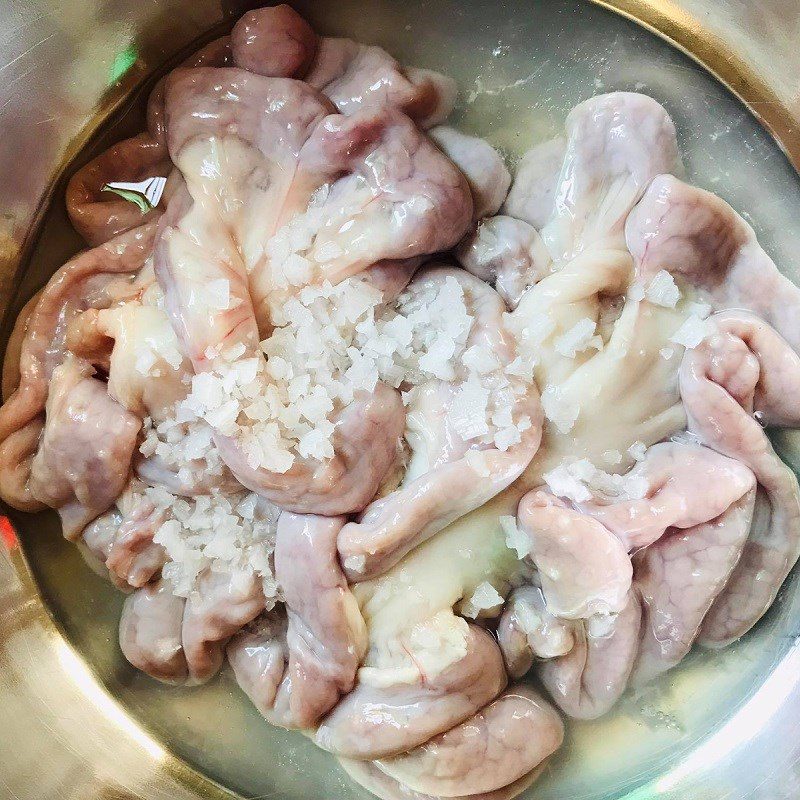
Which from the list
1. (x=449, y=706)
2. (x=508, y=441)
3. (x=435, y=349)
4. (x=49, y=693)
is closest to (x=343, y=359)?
(x=435, y=349)

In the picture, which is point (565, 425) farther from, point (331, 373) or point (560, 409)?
point (331, 373)

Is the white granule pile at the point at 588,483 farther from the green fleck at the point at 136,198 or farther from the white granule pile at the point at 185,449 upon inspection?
the green fleck at the point at 136,198

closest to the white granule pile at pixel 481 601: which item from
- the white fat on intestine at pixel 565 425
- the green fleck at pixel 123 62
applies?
the white fat on intestine at pixel 565 425

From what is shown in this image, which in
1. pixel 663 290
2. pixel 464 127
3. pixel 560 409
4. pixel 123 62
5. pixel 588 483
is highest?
pixel 123 62

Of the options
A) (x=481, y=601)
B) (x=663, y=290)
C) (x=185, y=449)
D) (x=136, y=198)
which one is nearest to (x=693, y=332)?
(x=663, y=290)

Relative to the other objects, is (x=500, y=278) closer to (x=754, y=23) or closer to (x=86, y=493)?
(x=754, y=23)

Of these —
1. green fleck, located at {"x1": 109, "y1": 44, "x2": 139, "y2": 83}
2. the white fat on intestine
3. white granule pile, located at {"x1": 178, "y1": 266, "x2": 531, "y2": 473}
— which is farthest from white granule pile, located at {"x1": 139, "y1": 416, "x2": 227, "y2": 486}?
green fleck, located at {"x1": 109, "y1": 44, "x2": 139, "y2": 83}
